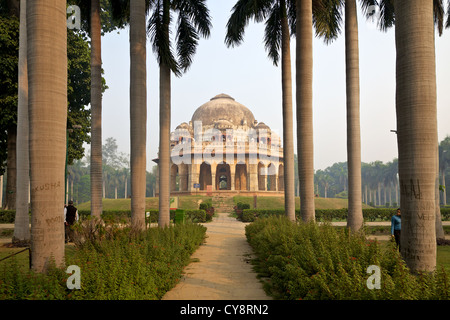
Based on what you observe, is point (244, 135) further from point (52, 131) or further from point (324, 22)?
point (52, 131)

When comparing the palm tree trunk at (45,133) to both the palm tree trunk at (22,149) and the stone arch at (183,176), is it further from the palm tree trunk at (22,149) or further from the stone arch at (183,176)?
the stone arch at (183,176)

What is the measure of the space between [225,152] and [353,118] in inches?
1300

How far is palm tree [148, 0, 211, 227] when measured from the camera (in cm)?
1424

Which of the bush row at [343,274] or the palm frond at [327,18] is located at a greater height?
the palm frond at [327,18]

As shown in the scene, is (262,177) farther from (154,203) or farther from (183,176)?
(154,203)

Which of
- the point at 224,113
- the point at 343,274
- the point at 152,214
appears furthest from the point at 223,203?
the point at 343,274

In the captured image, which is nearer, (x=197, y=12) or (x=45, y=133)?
(x=45, y=133)

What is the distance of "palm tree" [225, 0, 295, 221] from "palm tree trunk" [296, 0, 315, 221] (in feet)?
6.92

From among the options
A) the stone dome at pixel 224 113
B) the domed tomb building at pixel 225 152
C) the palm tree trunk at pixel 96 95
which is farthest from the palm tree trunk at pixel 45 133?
the stone dome at pixel 224 113

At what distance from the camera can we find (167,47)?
1406cm

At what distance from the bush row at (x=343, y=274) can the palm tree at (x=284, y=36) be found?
614cm

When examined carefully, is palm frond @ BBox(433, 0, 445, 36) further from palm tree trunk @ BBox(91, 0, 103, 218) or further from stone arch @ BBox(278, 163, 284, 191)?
stone arch @ BBox(278, 163, 284, 191)

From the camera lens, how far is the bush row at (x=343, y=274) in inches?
168

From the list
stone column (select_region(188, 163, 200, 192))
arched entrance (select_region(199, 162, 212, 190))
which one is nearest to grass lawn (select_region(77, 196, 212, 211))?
stone column (select_region(188, 163, 200, 192))
